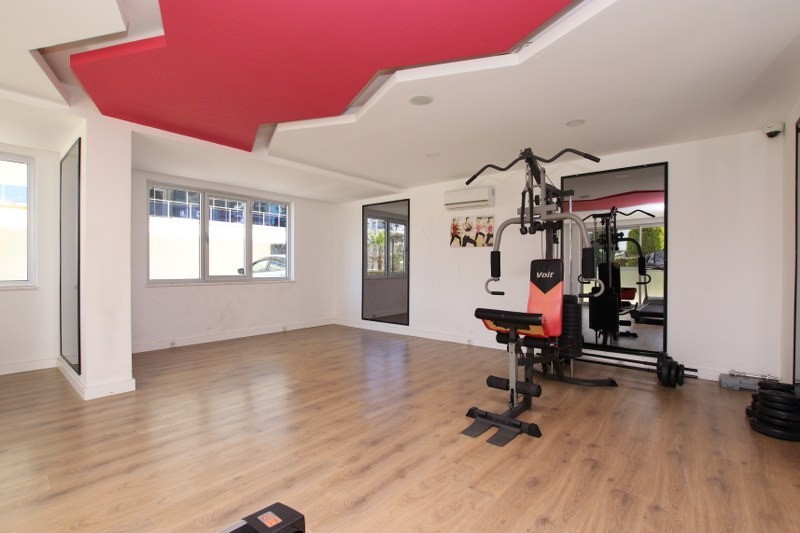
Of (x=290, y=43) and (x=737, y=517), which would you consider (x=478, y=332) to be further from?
(x=290, y=43)

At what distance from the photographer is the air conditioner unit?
5.44m

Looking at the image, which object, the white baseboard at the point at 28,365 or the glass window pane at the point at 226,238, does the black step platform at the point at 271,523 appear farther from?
the glass window pane at the point at 226,238

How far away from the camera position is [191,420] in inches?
116

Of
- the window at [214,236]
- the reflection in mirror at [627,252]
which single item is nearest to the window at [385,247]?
the window at [214,236]

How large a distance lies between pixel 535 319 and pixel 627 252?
2.97 m

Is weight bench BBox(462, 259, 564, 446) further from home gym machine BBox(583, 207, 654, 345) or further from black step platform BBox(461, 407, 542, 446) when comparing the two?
home gym machine BBox(583, 207, 654, 345)

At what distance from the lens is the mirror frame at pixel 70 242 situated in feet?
11.7

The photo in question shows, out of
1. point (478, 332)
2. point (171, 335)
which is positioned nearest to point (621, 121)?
point (478, 332)

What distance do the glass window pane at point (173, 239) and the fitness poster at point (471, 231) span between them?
401 centimetres

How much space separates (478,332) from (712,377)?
8.95 ft

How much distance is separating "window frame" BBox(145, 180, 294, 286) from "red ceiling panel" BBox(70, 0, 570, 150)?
2.32 m

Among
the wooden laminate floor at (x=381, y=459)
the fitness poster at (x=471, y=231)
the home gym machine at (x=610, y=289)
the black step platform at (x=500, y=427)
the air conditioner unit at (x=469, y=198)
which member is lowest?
the wooden laminate floor at (x=381, y=459)

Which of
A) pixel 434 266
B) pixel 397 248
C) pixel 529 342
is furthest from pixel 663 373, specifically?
pixel 397 248

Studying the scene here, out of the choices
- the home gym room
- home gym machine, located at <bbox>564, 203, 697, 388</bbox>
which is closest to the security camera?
the home gym room
